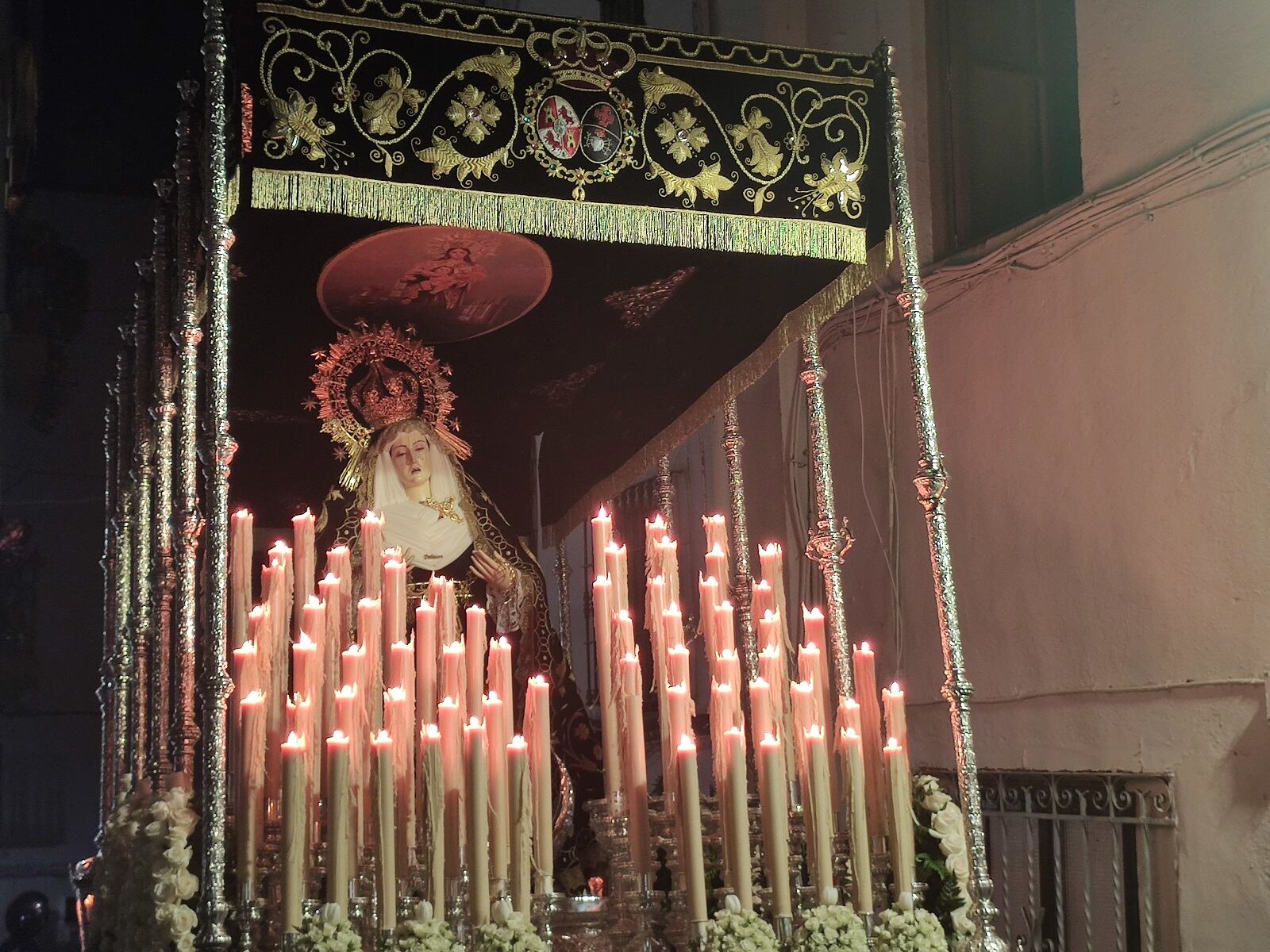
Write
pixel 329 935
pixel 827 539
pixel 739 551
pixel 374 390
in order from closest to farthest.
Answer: pixel 329 935, pixel 827 539, pixel 739 551, pixel 374 390

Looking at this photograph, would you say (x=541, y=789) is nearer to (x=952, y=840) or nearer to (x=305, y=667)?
(x=305, y=667)

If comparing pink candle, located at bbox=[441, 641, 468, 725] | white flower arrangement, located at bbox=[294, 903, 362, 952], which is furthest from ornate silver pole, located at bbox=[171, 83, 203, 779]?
white flower arrangement, located at bbox=[294, 903, 362, 952]

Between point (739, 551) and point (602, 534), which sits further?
point (739, 551)

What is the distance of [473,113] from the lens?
3.05 m

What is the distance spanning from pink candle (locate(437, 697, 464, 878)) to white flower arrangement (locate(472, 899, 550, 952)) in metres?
0.15

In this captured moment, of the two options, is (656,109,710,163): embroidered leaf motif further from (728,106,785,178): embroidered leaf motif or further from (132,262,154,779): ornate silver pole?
(132,262,154,779): ornate silver pole

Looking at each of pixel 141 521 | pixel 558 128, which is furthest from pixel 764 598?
pixel 141 521

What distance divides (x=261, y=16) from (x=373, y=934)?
76.2 inches

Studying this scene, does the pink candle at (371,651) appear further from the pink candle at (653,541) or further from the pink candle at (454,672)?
the pink candle at (653,541)

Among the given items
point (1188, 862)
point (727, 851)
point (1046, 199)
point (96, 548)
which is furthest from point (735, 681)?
point (96, 548)

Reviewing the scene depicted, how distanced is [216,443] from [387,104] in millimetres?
834

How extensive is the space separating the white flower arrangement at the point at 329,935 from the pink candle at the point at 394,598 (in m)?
0.77

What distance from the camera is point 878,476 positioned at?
541 cm

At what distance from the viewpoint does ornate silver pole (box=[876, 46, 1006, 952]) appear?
3.00 m
